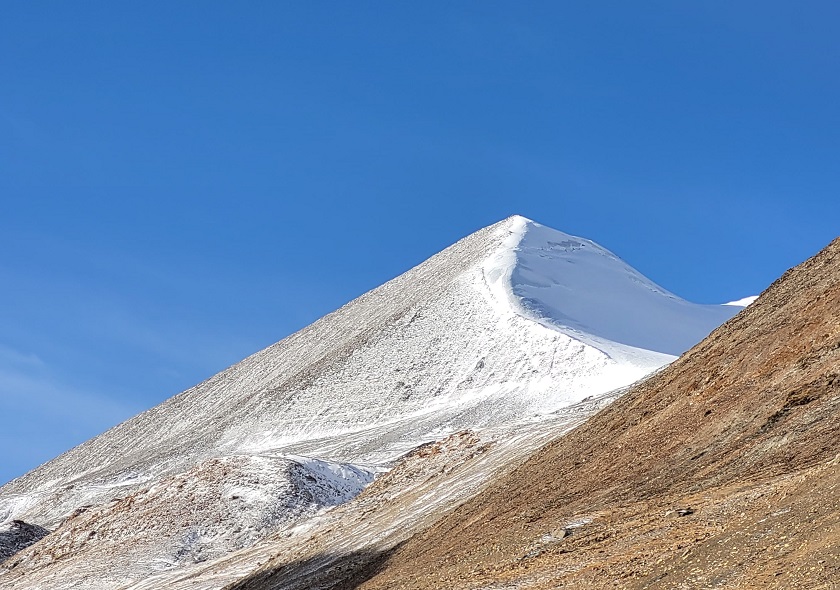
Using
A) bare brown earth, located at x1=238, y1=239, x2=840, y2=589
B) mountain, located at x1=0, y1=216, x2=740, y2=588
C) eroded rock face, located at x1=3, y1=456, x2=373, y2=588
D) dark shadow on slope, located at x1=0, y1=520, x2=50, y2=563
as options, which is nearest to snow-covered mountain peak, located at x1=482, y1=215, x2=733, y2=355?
mountain, located at x1=0, y1=216, x2=740, y2=588

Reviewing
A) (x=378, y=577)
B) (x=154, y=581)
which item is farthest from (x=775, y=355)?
(x=154, y=581)

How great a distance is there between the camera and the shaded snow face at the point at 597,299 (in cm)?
7912

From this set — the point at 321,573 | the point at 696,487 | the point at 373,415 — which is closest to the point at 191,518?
the point at 321,573

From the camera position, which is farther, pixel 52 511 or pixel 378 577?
pixel 52 511

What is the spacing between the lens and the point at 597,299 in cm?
8781

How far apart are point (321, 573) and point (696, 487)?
12830 mm

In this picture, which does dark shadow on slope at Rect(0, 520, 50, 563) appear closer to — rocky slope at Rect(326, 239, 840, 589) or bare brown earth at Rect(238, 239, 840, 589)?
bare brown earth at Rect(238, 239, 840, 589)

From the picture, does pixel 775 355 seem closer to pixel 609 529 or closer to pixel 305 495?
pixel 609 529

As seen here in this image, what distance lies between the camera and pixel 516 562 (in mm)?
18469

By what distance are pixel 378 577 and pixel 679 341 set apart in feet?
205

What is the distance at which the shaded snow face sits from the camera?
79.1 metres

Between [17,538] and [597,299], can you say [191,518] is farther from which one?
[597,299]

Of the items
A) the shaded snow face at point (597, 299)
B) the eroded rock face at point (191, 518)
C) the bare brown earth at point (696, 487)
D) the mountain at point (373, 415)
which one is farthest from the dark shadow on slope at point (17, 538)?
the shaded snow face at point (597, 299)

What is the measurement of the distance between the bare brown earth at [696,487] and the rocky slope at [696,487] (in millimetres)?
39
